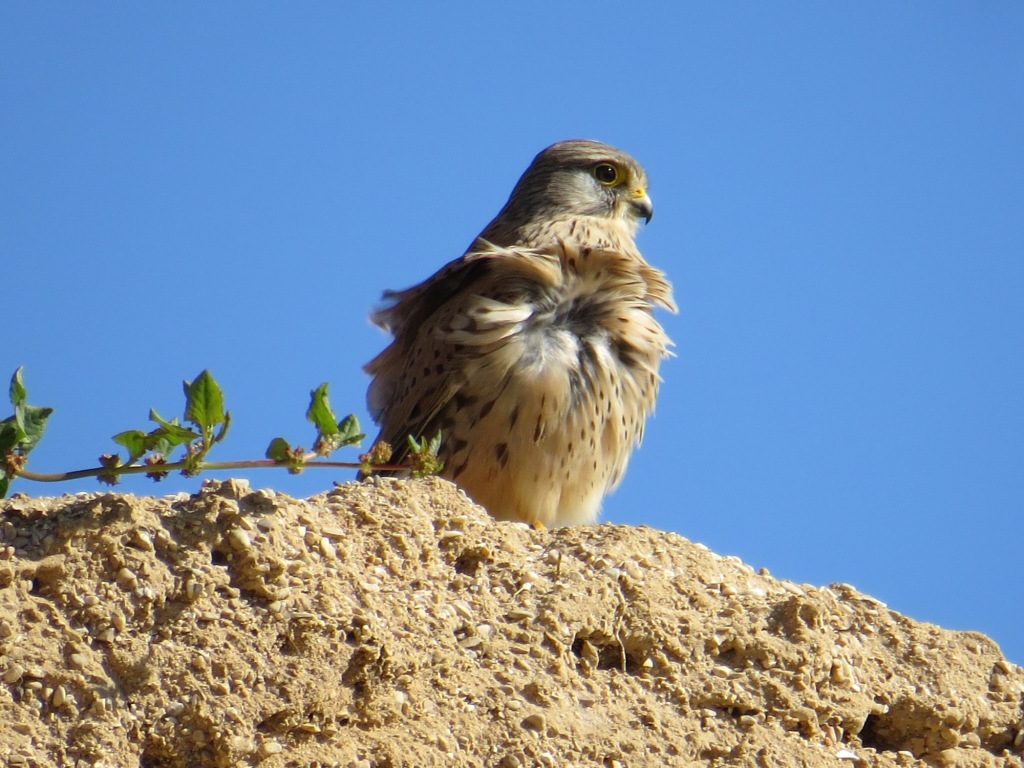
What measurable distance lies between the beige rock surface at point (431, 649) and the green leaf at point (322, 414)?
0.17 metres

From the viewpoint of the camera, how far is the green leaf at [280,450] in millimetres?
2822

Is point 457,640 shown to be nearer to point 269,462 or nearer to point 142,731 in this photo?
point 269,462

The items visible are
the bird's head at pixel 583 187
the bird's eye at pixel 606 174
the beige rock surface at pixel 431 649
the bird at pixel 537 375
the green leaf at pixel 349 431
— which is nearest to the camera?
the beige rock surface at pixel 431 649

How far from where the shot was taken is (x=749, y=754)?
306cm

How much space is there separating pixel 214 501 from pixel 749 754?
3.99 ft

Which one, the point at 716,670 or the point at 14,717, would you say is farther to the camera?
the point at 716,670

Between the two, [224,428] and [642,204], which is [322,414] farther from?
[642,204]

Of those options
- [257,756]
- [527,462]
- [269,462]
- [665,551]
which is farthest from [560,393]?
[257,756]

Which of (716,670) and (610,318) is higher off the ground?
(610,318)

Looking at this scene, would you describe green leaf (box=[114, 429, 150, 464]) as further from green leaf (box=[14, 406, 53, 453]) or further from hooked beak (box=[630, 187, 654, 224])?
hooked beak (box=[630, 187, 654, 224])

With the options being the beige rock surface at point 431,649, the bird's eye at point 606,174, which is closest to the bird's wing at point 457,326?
the bird's eye at point 606,174

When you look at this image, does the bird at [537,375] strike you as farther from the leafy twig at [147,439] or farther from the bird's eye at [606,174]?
the leafy twig at [147,439]

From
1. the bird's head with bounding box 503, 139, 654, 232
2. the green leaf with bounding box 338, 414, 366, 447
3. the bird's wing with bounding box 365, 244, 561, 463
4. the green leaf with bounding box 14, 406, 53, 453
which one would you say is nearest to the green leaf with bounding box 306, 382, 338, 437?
the green leaf with bounding box 338, 414, 366, 447

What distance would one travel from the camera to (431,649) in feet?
9.45
